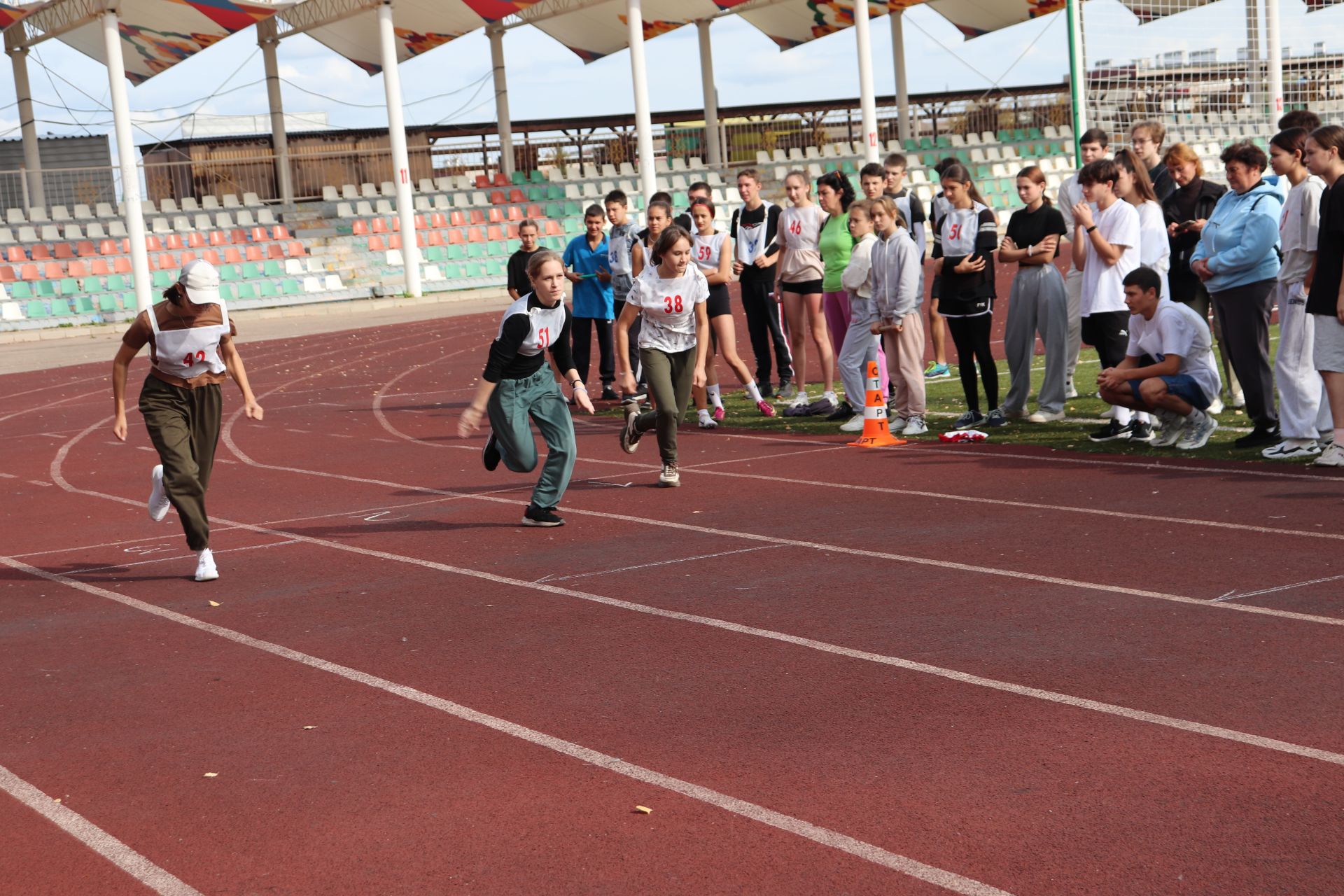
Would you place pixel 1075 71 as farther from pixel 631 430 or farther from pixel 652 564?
pixel 652 564

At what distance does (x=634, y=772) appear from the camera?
4.88m

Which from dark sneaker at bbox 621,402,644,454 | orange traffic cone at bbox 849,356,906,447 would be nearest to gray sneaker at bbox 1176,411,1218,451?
orange traffic cone at bbox 849,356,906,447

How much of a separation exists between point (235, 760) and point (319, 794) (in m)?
0.53

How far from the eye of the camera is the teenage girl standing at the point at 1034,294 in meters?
11.3

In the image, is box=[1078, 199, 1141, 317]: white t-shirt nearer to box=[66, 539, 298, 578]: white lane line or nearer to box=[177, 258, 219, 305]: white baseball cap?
box=[66, 539, 298, 578]: white lane line

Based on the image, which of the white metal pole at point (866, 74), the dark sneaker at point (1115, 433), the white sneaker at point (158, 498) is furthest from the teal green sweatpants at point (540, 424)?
the white metal pole at point (866, 74)

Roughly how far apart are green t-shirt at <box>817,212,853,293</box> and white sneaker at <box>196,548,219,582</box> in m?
6.35

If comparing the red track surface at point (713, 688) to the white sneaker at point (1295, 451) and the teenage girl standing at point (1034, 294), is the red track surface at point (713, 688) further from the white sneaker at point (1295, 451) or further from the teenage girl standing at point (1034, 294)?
the teenage girl standing at point (1034, 294)

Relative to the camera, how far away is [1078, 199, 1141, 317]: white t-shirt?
10.6 m

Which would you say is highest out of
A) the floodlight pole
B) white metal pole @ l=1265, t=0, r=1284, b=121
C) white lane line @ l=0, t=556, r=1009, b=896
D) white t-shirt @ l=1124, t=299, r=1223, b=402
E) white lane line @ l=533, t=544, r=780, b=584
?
white metal pole @ l=1265, t=0, r=1284, b=121

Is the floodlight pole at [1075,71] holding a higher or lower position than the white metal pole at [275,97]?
lower

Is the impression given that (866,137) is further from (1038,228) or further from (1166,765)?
Answer: (1166,765)

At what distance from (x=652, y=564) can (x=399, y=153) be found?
99.6 feet

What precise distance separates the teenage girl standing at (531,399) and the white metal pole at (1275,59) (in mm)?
19808
